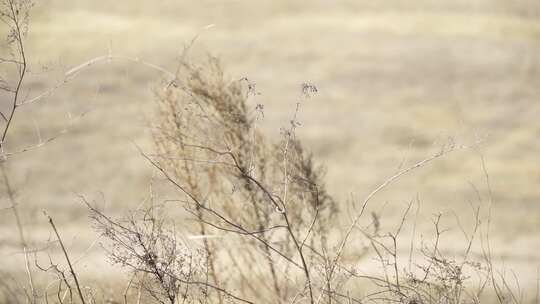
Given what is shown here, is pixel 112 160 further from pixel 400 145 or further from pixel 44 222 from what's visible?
pixel 400 145

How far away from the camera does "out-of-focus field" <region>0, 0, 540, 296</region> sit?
16016 millimetres

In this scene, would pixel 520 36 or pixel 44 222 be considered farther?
pixel 520 36

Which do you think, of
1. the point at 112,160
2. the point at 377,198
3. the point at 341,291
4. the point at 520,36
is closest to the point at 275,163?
the point at 341,291

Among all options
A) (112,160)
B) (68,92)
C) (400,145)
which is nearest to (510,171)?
(400,145)

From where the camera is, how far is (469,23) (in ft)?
60.2

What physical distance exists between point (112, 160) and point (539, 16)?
10.2 metres

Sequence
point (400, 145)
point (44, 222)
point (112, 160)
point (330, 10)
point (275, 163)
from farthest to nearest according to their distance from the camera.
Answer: point (330, 10), point (112, 160), point (400, 145), point (44, 222), point (275, 163)

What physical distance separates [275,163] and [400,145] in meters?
10.7

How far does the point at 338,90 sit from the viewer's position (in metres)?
18.0

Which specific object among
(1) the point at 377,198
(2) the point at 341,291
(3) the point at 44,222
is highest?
(1) the point at 377,198

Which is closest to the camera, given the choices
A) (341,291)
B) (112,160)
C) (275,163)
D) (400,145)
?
(341,291)

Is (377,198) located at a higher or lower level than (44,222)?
higher

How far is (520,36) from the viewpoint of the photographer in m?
18.0

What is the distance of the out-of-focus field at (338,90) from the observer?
16.0 metres
